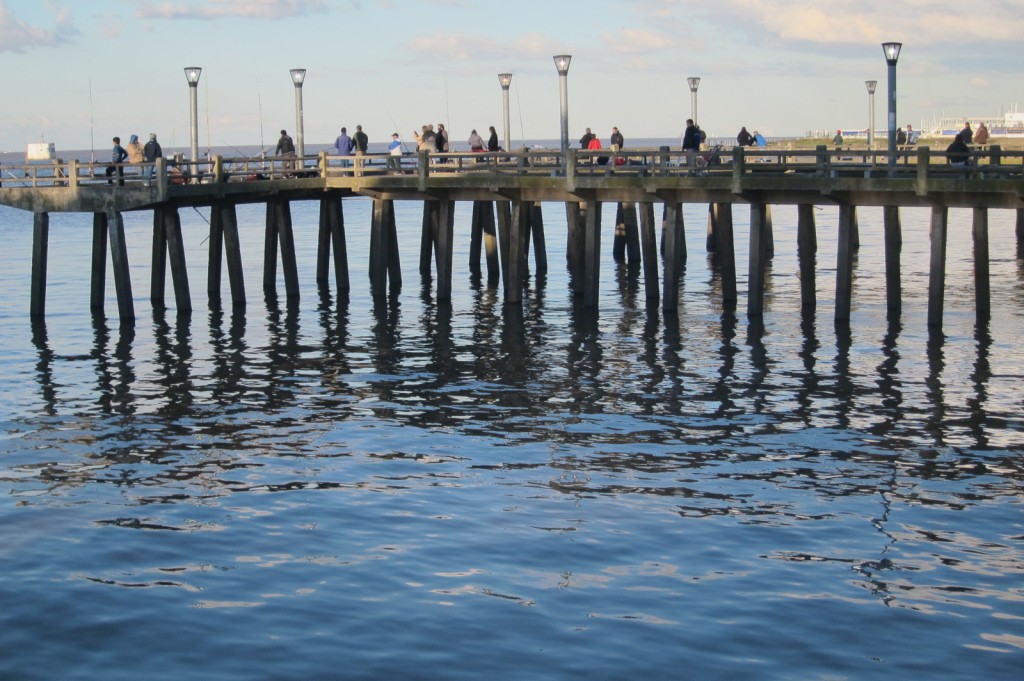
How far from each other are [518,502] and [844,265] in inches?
615

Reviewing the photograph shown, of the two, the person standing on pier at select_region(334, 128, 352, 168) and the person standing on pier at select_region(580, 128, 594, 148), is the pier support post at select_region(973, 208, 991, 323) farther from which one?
the person standing on pier at select_region(334, 128, 352, 168)

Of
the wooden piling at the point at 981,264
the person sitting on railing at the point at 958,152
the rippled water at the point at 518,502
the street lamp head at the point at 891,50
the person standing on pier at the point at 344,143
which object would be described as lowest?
the rippled water at the point at 518,502

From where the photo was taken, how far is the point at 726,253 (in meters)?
34.9

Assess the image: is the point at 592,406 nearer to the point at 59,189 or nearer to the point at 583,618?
the point at 583,618

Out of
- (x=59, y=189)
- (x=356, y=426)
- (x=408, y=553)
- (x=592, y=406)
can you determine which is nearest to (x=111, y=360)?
(x=59, y=189)

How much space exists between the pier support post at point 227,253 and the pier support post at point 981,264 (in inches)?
691

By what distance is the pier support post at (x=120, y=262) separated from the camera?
108 ft

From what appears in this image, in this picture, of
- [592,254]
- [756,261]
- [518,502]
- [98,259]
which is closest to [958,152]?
[756,261]

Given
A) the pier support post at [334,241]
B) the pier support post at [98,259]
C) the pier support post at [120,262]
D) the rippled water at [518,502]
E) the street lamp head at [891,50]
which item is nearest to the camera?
the rippled water at [518,502]

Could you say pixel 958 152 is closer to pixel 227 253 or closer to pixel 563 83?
pixel 563 83

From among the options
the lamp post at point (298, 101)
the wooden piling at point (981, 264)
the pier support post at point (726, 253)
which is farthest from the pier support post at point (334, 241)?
the wooden piling at point (981, 264)

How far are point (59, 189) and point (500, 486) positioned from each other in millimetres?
20243

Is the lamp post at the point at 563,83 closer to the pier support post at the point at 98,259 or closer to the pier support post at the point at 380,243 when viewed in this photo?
the pier support post at the point at 380,243

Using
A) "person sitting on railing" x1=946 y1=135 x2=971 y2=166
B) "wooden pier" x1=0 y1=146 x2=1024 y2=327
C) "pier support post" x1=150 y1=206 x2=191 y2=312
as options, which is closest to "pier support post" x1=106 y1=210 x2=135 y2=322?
"wooden pier" x1=0 y1=146 x2=1024 y2=327
